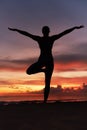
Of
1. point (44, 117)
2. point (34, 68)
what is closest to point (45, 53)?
point (34, 68)

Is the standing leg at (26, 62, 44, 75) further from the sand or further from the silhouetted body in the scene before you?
the sand

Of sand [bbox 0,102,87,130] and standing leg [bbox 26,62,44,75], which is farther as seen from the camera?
standing leg [bbox 26,62,44,75]

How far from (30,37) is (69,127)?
514 centimetres

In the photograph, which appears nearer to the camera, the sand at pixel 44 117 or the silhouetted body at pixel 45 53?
the sand at pixel 44 117

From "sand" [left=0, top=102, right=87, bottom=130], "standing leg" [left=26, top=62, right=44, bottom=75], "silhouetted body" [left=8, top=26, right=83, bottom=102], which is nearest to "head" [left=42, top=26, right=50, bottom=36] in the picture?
"silhouetted body" [left=8, top=26, right=83, bottom=102]

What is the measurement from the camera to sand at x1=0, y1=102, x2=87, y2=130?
10031 mm

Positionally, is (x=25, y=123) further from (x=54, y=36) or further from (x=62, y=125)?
(x=54, y=36)

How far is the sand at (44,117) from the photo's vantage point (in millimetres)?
10031

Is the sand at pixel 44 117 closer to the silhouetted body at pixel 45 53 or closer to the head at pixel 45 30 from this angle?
the silhouetted body at pixel 45 53

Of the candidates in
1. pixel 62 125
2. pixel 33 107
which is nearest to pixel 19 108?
pixel 33 107

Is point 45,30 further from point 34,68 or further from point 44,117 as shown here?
point 44,117

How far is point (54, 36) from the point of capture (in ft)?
46.8

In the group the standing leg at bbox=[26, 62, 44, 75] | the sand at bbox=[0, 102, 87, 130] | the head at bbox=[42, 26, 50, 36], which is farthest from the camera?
the standing leg at bbox=[26, 62, 44, 75]

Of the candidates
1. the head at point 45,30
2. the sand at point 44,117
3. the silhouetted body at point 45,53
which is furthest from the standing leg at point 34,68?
the sand at point 44,117
